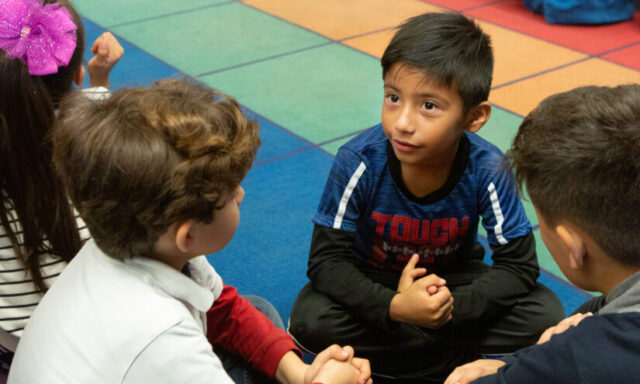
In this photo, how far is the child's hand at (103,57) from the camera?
166cm

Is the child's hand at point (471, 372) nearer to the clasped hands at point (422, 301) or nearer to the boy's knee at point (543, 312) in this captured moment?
the clasped hands at point (422, 301)

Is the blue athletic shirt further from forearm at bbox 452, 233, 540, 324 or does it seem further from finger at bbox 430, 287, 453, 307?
finger at bbox 430, 287, 453, 307

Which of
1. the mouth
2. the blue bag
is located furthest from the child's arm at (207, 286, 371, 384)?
the blue bag

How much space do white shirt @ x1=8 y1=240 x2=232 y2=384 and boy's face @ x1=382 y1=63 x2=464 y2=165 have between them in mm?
642

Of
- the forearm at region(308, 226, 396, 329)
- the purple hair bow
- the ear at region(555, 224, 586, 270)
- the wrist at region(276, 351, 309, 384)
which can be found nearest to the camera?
the ear at region(555, 224, 586, 270)

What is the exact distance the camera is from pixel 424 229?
1.56m

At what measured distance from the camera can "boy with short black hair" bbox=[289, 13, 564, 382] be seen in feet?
4.80

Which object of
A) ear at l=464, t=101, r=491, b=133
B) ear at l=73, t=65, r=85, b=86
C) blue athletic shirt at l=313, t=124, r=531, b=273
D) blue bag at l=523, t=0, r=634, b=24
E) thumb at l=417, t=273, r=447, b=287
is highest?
ear at l=73, t=65, r=85, b=86

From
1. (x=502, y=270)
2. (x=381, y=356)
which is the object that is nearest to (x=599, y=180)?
(x=502, y=270)

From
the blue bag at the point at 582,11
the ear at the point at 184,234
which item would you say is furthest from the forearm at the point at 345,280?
the blue bag at the point at 582,11

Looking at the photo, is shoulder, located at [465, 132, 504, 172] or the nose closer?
the nose

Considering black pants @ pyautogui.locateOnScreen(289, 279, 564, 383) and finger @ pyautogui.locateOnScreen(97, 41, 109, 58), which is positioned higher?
finger @ pyautogui.locateOnScreen(97, 41, 109, 58)

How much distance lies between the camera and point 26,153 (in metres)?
1.18

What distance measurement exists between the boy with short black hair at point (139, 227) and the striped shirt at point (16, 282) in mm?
213
